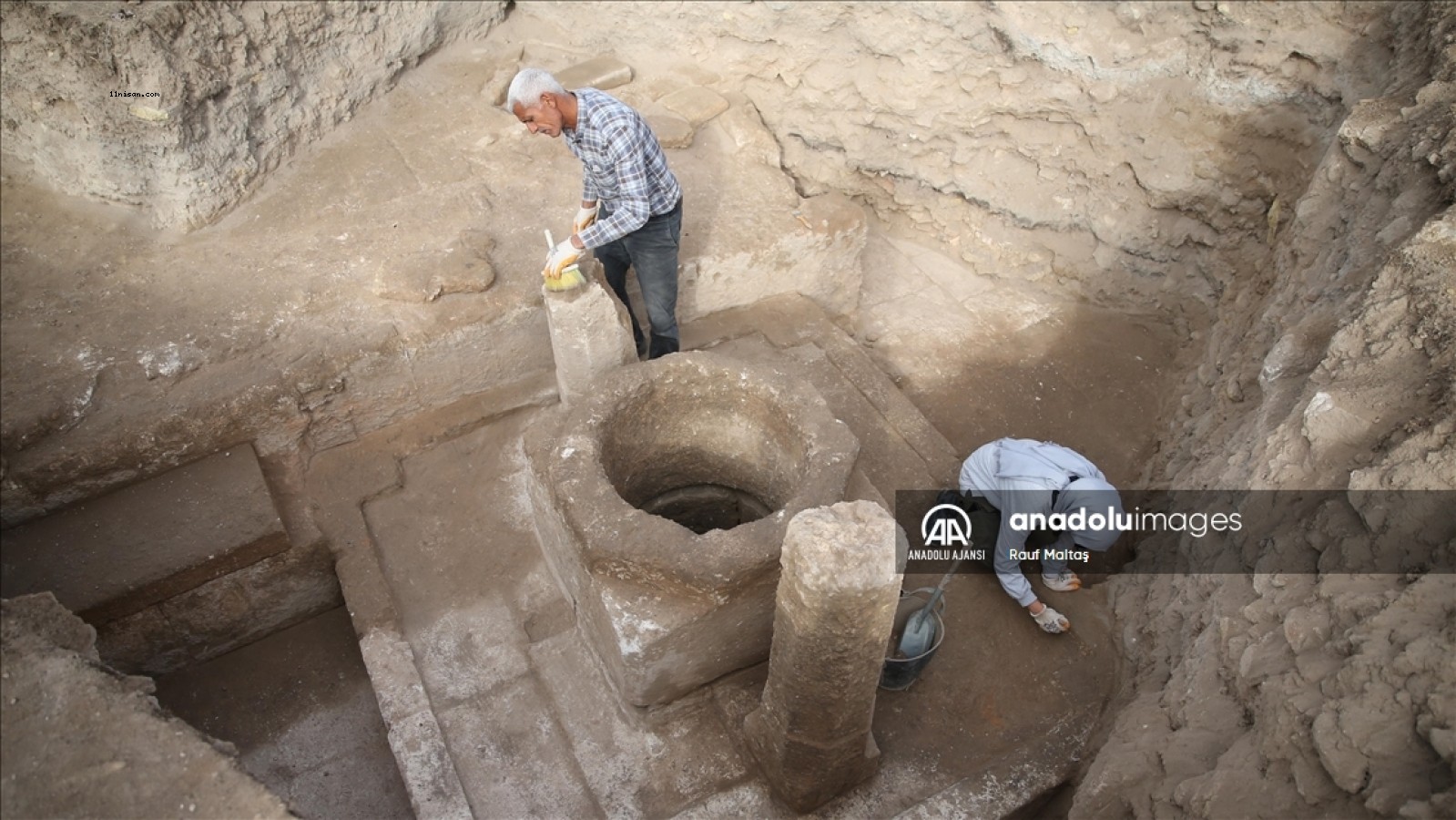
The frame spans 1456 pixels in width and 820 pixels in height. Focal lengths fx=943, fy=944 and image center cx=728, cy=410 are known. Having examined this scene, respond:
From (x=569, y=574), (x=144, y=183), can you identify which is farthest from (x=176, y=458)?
(x=569, y=574)

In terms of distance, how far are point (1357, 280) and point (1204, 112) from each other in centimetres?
190

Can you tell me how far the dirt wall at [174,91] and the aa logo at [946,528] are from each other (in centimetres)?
395

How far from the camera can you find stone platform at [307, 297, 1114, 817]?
11.5ft

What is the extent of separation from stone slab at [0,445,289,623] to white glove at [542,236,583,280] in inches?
62.7

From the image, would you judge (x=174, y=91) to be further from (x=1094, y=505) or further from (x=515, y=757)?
(x=1094, y=505)

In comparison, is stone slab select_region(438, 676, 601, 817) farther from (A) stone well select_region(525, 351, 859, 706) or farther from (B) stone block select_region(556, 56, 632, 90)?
(B) stone block select_region(556, 56, 632, 90)

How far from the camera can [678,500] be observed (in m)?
4.24

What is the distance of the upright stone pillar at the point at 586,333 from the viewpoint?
390 centimetres

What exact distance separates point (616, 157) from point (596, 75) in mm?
2301

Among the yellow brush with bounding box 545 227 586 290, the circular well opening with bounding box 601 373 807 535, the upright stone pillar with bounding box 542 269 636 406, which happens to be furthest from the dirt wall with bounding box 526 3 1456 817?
the yellow brush with bounding box 545 227 586 290

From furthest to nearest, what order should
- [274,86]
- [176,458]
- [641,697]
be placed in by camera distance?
[274,86], [176,458], [641,697]

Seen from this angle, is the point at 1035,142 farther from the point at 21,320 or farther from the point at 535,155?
the point at 21,320

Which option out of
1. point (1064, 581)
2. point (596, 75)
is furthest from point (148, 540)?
point (1064, 581)

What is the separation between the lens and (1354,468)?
3.02m
